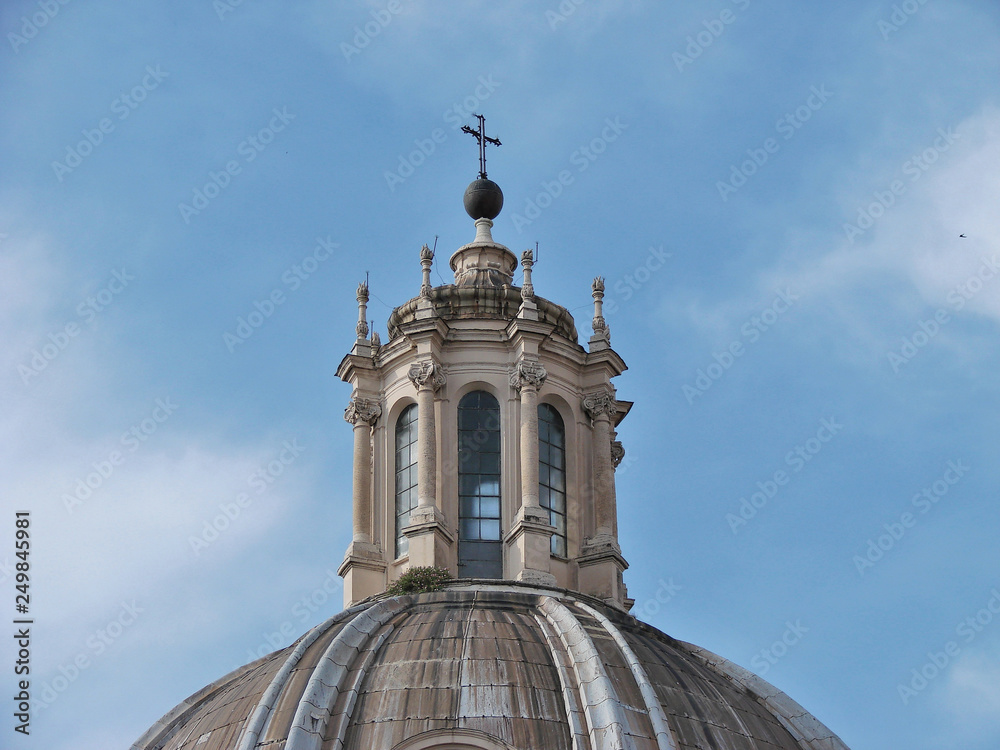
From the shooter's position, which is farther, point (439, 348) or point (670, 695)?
point (439, 348)

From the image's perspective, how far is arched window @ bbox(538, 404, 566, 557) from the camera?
41.0 metres

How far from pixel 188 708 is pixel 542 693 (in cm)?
811

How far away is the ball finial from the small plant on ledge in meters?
9.74

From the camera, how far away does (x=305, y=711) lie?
32312 mm

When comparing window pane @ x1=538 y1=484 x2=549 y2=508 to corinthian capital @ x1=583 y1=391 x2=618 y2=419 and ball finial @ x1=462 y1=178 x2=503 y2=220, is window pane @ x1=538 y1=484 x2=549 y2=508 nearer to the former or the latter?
corinthian capital @ x1=583 y1=391 x2=618 y2=419

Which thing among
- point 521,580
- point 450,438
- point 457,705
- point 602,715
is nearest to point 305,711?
point 457,705

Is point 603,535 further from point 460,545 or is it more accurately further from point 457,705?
point 457,705

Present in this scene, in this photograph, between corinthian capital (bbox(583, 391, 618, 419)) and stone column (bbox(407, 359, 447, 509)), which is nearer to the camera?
stone column (bbox(407, 359, 447, 509))

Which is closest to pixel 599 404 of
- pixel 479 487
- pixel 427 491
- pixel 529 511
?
pixel 479 487

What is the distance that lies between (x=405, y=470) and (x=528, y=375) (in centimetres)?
329

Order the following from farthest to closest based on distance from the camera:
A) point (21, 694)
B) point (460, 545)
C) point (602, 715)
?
point (460, 545) < point (21, 694) < point (602, 715)

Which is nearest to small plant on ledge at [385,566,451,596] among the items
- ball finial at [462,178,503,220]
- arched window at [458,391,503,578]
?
arched window at [458,391,503,578]

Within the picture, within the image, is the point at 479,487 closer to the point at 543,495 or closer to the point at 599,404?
the point at 543,495

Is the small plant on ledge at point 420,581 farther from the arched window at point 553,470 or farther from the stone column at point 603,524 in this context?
the stone column at point 603,524
